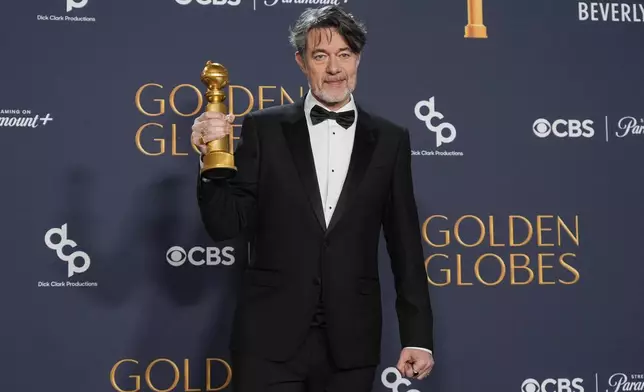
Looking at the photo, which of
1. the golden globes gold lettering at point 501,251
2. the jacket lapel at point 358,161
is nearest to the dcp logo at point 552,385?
the golden globes gold lettering at point 501,251

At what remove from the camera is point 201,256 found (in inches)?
129

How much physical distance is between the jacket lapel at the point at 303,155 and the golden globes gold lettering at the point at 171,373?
1182 mm

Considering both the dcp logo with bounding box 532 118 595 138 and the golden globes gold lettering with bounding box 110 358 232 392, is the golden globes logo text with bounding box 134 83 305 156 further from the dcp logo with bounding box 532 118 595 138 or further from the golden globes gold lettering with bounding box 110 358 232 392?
the dcp logo with bounding box 532 118 595 138

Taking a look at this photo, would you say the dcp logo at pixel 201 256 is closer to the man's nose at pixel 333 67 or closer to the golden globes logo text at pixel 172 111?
the golden globes logo text at pixel 172 111

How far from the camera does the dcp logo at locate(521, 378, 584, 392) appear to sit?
3.44 meters

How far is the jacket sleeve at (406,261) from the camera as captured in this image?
7.79 ft

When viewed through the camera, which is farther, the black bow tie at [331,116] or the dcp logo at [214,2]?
the dcp logo at [214,2]

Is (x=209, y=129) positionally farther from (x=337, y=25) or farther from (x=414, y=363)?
(x=414, y=363)

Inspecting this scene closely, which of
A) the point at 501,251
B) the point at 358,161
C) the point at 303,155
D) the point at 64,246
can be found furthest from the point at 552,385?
the point at 64,246

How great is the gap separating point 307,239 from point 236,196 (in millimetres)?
226

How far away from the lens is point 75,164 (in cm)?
325

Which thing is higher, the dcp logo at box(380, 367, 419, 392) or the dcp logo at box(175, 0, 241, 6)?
the dcp logo at box(175, 0, 241, 6)

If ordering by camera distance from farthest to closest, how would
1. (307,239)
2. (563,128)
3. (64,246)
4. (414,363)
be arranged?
(563,128), (64,246), (414,363), (307,239)

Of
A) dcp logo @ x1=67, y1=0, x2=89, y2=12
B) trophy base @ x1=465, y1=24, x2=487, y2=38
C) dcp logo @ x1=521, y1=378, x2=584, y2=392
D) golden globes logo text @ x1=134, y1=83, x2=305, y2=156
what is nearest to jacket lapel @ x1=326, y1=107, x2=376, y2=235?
golden globes logo text @ x1=134, y1=83, x2=305, y2=156
